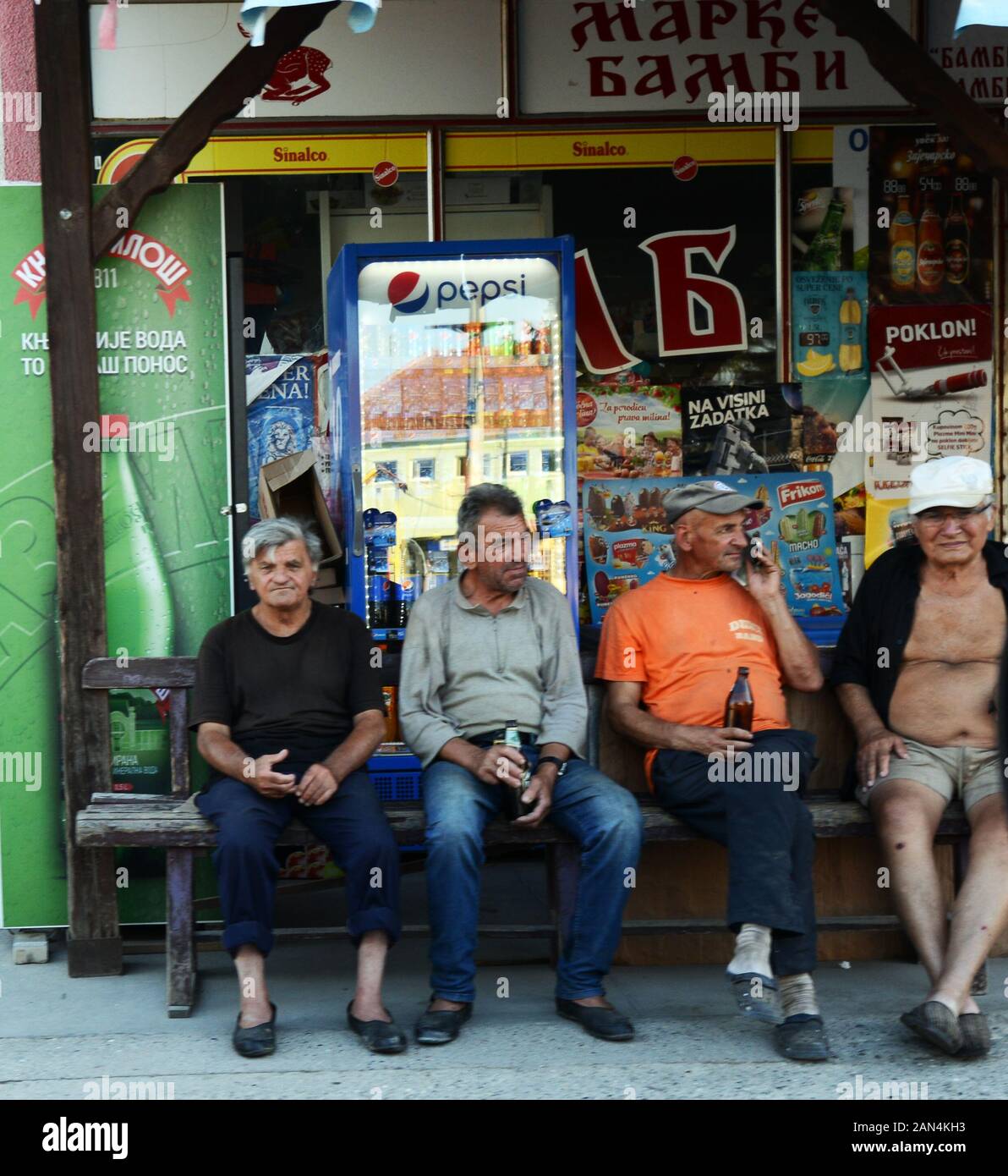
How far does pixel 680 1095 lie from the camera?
12.1 ft

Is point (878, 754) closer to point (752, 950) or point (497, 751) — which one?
point (752, 950)

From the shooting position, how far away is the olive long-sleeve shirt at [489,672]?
4414 millimetres

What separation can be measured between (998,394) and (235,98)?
360 centimetres

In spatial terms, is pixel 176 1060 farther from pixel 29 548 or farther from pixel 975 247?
pixel 975 247

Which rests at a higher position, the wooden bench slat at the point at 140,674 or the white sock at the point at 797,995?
the wooden bench slat at the point at 140,674

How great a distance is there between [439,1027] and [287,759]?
2.77 ft

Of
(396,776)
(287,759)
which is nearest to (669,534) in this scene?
(396,776)

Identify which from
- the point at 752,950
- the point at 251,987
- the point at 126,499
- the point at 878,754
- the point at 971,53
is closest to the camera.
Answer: the point at 752,950

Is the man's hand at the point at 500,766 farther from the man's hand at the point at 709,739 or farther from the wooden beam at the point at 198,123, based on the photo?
the wooden beam at the point at 198,123

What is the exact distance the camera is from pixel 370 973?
4.08 metres

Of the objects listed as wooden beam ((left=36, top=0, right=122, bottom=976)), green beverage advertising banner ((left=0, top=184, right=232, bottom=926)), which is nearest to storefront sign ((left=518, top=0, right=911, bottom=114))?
green beverage advertising banner ((left=0, top=184, right=232, bottom=926))

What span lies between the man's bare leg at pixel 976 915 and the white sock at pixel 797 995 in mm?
295

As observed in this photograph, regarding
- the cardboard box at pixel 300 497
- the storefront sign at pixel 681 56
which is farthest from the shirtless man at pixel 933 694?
the storefront sign at pixel 681 56

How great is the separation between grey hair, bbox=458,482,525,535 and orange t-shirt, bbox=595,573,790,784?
1.42ft
